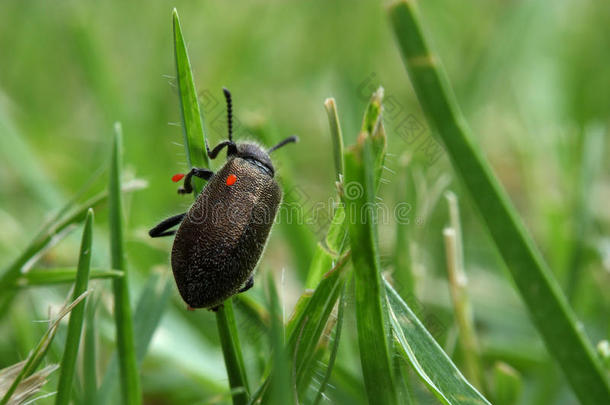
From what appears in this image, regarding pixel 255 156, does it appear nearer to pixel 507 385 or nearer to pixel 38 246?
pixel 38 246

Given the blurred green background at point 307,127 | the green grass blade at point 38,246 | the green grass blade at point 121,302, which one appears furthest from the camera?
the blurred green background at point 307,127

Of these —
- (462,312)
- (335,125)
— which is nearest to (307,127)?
(462,312)

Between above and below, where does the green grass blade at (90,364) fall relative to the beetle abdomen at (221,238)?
below

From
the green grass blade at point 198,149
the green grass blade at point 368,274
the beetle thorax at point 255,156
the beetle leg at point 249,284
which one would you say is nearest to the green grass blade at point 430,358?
the green grass blade at point 368,274

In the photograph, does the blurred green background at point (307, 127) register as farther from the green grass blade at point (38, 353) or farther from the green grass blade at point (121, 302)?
the green grass blade at point (38, 353)

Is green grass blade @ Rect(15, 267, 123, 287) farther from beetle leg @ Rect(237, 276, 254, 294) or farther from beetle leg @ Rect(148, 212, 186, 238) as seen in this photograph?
beetle leg @ Rect(237, 276, 254, 294)
